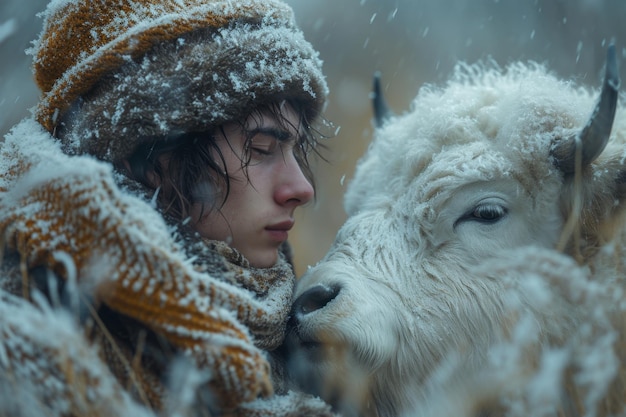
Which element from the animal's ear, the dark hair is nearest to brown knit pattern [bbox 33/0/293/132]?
the dark hair

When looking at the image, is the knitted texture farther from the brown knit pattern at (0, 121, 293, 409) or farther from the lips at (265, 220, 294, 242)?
the lips at (265, 220, 294, 242)

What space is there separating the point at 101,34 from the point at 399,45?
365 inches

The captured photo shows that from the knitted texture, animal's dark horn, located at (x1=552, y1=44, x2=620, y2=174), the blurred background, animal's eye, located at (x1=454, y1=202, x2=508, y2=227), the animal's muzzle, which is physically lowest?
the knitted texture

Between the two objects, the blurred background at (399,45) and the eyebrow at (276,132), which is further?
the blurred background at (399,45)

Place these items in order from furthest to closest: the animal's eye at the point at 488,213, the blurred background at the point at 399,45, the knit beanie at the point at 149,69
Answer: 1. the blurred background at the point at 399,45
2. the animal's eye at the point at 488,213
3. the knit beanie at the point at 149,69

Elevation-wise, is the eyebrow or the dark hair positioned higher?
the eyebrow

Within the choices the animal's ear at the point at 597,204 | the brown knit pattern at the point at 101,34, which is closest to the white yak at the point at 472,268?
the animal's ear at the point at 597,204

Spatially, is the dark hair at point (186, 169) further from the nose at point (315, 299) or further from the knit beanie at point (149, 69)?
the nose at point (315, 299)

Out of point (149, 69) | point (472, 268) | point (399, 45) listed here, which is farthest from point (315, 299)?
point (399, 45)

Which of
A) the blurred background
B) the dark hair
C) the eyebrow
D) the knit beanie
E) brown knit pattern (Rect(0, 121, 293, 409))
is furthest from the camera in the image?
the blurred background

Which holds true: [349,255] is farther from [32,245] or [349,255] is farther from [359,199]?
[32,245]

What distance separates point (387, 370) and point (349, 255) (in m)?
0.53

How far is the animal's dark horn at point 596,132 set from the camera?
236cm

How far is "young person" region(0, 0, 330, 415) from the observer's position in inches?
73.9
